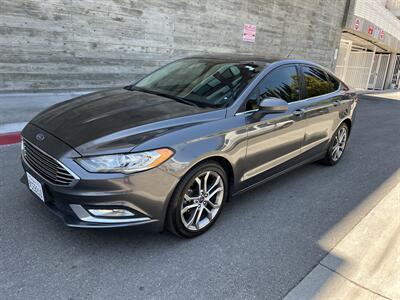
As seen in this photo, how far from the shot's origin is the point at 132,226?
2490mm

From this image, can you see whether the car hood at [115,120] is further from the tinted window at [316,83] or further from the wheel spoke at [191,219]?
the tinted window at [316,83]

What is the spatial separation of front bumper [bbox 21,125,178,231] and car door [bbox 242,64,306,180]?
3.45 ft

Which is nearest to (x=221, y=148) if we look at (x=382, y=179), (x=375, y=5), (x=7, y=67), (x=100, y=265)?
(x=100, y=265)

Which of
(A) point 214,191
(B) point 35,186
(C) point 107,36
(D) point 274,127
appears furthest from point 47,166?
(C) point 107,36

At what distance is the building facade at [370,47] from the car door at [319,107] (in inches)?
647

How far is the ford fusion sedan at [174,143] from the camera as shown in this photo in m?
2.41

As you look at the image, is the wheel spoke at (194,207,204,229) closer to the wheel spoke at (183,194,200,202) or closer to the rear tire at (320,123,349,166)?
the wheel spoke at (183,194,200,202)

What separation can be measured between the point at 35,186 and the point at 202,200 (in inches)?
55.5

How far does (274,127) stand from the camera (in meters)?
3.48

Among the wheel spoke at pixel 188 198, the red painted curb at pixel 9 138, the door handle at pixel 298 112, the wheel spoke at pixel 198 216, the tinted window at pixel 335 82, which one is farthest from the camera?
the red painted curb at pixel 9 138

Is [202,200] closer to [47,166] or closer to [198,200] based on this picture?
[198,200]

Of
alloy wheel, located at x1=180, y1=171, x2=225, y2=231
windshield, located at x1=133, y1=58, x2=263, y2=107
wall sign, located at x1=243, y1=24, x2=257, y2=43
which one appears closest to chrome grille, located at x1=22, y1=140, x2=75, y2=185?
alloy wheel, located at x1=180, y1=171, x2=225, y2=231

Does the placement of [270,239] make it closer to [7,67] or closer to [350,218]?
[350,218]

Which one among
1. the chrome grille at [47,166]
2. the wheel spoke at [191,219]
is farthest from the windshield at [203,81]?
the chrome grille at [47,166]
